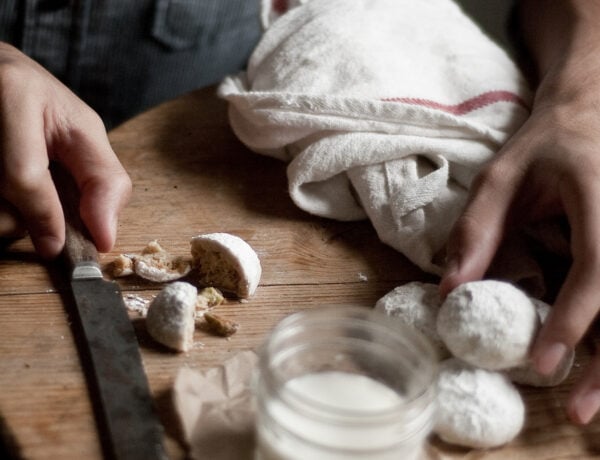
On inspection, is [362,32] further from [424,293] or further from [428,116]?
[424,293]

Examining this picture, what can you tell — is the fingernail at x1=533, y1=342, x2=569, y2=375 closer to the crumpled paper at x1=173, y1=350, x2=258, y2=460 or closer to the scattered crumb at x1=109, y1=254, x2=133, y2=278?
the crumpled paper at x1=173, y1=350, x2=258, y2=460

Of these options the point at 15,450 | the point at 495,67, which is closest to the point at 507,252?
the point at 495,67

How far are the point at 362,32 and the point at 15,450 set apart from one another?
2.47 feet

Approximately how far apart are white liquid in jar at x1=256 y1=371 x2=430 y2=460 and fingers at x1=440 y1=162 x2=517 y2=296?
206 mm

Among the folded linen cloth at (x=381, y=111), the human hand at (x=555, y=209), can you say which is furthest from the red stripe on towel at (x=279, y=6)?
the human hand at (x=555, y=209)

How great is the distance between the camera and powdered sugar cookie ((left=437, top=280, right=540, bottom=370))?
73 centimetres

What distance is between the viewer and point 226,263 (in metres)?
0.89

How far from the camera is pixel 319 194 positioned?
41.1 inches

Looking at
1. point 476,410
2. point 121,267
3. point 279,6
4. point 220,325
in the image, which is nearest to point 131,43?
point 279,6

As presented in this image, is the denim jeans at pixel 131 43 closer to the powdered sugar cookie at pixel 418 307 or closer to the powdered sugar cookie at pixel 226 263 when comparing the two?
the powdered sugar cookie at pixel 226 263

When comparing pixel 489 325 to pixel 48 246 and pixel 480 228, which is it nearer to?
pixel 480 228

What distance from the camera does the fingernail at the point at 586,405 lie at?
0.75m

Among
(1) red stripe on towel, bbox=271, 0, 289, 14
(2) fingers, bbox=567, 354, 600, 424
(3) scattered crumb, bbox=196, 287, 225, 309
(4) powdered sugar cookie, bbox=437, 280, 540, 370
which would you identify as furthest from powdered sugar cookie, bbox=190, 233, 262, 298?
(1) red stripe on towel, bbox=271, 0, 289, 14

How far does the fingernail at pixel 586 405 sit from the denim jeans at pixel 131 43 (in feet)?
2.98
